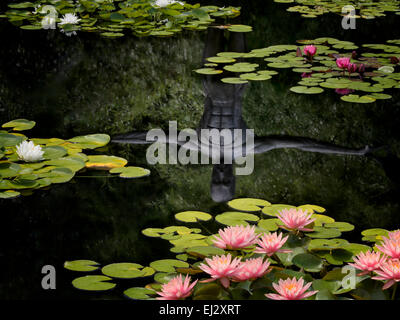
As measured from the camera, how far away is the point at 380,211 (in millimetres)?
2055

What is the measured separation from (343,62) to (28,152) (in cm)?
188

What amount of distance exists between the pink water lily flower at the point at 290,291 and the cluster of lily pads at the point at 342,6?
388 cm

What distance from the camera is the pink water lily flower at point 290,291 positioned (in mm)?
1278

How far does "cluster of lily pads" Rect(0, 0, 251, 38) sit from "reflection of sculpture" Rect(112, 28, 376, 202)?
1.20 m

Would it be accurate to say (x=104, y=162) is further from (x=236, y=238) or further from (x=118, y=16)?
(x=118, y=16)

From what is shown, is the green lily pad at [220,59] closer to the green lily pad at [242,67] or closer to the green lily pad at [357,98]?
the green lily pad at [242,67]

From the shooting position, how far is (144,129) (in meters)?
2.81

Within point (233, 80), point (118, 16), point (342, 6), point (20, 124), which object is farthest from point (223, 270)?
point (342, 6)

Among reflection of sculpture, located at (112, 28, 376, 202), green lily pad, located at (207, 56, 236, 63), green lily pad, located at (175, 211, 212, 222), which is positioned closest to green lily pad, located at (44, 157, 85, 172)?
reflection of sculpture, located at (112, 28, 376, 202)

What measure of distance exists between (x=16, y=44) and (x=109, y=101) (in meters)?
Answer: 1.41

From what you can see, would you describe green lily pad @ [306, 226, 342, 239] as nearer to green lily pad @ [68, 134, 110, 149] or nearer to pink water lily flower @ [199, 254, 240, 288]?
pink water lily flower @ [199, 254, 240, 288]

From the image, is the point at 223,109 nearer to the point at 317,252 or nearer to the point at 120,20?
the point at 317,252

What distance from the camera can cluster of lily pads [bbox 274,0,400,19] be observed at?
504 centimetres

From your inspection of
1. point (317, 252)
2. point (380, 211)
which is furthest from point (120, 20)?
point (317, 252)
